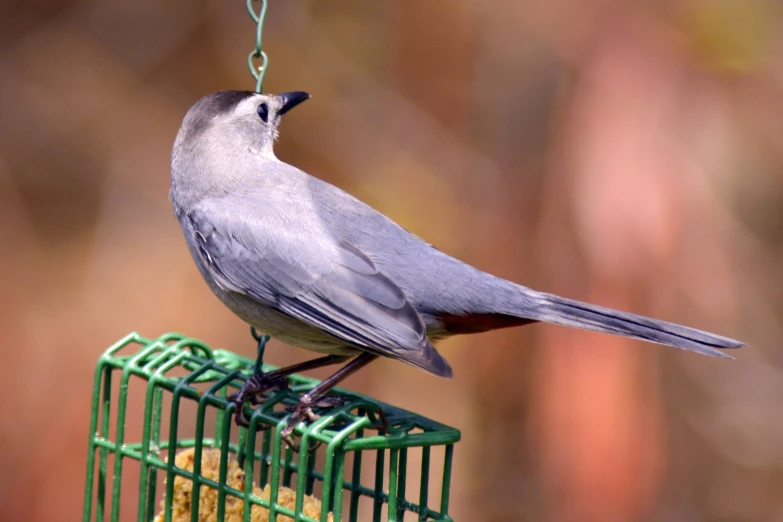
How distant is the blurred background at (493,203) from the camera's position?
5.80 meters

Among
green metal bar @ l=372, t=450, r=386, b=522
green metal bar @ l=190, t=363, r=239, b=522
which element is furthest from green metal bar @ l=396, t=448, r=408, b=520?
green metal bar @ l=190, t=363, r=239, b=522

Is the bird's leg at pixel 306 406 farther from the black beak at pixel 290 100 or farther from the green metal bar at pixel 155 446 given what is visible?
the black beak at pixel 290 100

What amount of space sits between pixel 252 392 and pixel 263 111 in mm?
1415

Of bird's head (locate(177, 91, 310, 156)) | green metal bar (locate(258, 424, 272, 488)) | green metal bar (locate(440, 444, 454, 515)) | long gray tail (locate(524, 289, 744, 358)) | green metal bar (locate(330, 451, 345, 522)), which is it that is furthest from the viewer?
bird's head (locate(177, 91, 310, 156))

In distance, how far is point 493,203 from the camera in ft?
21.2

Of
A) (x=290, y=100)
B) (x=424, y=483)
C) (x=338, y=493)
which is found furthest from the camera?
(x=290, y=100)

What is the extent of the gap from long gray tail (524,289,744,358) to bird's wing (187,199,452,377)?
0.49m

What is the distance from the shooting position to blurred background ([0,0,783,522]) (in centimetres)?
580

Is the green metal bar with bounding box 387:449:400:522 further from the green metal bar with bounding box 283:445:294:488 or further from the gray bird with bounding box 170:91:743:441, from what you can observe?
the green metal bar with bounding box 283:445:294:488

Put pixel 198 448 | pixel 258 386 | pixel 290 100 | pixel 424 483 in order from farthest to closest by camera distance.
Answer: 1. pixel 290 100
2. pixel 258 386
3. pixel 198 448
4. pixel 424 483

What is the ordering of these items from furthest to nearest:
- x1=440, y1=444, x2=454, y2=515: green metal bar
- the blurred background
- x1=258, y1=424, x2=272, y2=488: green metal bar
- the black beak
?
the blurred background < the black beak < x1=258, y1=424, x2=272, y2=488: green metal bar < x1=440, y1=444, x2=454, y2=515: green metal bar

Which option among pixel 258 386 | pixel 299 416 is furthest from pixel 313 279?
pixel 299 416

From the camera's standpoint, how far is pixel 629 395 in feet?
19.0

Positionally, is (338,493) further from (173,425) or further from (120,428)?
(120,428)
